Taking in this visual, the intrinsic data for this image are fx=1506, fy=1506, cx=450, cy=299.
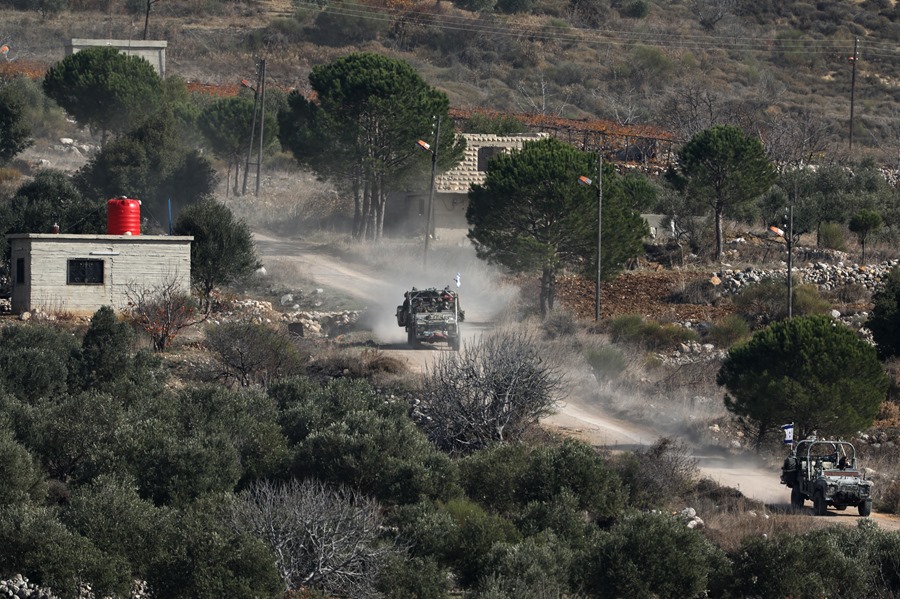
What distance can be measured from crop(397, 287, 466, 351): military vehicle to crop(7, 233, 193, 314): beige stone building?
8326mm

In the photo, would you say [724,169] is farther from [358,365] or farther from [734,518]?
[734,518]

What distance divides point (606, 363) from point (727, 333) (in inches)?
292

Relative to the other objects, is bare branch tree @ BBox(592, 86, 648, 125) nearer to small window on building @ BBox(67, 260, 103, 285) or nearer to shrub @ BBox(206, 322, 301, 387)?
small window on building @ BBox(67, 260, 103, 285)

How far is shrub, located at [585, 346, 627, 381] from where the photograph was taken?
146 feet

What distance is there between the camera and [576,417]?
39.9m

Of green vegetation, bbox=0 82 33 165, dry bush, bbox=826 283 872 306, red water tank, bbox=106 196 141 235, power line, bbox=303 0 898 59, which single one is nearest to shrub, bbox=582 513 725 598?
red water tank, bbox=106 196 141 235

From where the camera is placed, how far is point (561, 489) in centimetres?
2967

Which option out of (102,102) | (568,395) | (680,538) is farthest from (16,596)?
(102,102)

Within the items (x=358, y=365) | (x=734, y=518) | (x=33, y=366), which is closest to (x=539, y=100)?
(x=358, y=365)

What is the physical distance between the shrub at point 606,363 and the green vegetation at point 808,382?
601 cm

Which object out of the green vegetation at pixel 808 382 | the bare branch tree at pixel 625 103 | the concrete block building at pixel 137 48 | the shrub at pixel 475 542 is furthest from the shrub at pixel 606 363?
the bare branch tree at pixel 625 103

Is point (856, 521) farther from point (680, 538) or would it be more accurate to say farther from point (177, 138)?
point (177, 138)

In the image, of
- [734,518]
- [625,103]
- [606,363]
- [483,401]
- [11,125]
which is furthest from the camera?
[625,103]

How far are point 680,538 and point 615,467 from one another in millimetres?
7652
